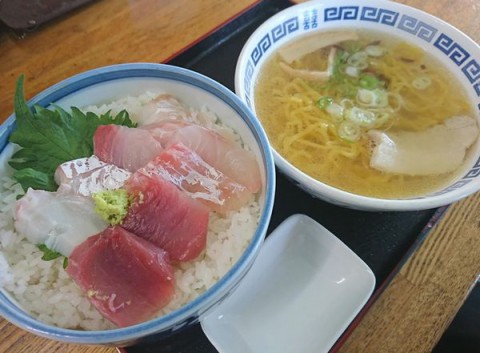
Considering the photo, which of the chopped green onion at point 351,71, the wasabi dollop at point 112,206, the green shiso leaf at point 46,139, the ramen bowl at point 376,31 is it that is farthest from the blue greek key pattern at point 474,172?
the green shiso leaf at point 46,139

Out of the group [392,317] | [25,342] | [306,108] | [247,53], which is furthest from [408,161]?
[25,342]

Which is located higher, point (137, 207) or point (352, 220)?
point (137, 207)

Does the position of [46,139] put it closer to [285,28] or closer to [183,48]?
[183,48]

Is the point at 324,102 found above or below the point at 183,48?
below

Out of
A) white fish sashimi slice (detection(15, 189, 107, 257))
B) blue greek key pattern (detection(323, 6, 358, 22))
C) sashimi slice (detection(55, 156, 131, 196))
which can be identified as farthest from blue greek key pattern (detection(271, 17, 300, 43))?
white fish sashimi slice (detection(15, 189, 107, 257))

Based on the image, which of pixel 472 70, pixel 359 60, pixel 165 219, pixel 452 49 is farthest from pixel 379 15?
pixel 165 219

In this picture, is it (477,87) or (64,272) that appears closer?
(64,272)

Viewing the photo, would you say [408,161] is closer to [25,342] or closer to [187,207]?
[187,207]
